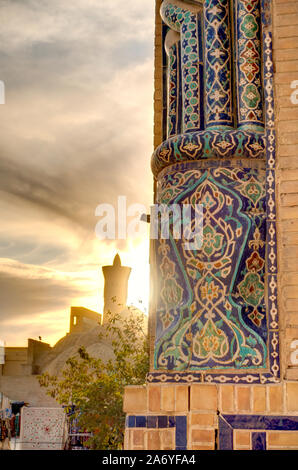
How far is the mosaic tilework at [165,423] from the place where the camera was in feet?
9.37

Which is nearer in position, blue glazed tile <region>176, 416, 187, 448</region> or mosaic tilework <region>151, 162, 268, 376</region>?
blue glazed tile <region>176, 416, 187, 448</region>

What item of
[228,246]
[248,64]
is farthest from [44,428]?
[248,64]

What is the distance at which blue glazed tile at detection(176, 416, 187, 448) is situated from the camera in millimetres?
2855

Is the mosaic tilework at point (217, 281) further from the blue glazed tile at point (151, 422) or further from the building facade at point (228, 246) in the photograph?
the blue glazed tile at point (151, 422)

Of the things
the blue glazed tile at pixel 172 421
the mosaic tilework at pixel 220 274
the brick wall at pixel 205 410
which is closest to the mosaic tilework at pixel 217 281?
the mosaic tilework at pixel 220 274

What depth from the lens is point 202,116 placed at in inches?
134

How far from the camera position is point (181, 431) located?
2.86 meters

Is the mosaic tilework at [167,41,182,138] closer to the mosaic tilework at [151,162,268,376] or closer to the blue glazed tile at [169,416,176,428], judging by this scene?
the mosaic tilework at [151,162,268,376]

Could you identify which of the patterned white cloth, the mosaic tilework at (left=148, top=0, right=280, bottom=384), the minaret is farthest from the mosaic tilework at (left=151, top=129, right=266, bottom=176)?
the minaret

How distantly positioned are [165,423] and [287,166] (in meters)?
1.36

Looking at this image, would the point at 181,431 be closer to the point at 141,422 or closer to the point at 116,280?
the point at 141,422

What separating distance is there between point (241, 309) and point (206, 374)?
34 centimetres

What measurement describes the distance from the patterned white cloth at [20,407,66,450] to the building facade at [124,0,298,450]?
10.9 m
